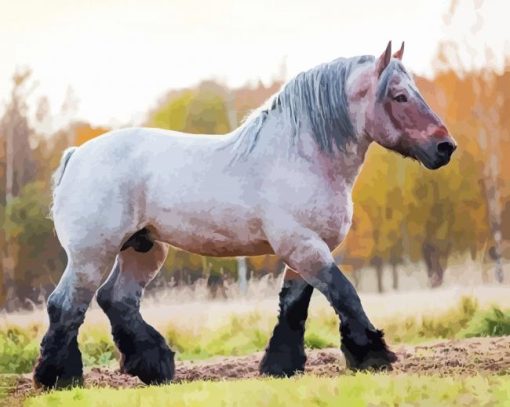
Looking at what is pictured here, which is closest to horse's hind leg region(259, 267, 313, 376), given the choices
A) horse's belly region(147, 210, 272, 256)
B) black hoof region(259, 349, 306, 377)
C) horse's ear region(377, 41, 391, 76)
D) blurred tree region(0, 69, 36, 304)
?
black hoof region(259, 349, 306, 377)

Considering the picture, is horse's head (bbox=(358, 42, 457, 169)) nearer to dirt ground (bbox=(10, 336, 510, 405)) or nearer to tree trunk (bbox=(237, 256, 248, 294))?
dirt ground (bbox=(10, 336, 510, 405))

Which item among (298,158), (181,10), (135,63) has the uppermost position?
(181,10)

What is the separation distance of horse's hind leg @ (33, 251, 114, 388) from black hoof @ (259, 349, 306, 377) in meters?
0.60

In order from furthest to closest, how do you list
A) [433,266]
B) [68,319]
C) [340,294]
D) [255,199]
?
1. [433,266]
2. [68,319]
3. [255,199]
4. [340,294]

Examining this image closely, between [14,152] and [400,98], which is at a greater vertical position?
[400,98]

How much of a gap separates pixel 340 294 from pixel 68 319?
0.88m

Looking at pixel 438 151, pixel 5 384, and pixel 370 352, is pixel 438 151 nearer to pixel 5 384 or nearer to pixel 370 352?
pixel 370 352

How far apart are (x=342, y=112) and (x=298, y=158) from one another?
0.20m

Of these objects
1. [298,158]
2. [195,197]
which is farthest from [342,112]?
[195,197]

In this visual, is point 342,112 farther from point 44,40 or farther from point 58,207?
point 44,40

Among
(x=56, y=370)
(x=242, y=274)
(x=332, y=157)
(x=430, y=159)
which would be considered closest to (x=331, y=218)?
(x=332, y=157)

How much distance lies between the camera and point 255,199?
241cm

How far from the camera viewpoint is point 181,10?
290 cm

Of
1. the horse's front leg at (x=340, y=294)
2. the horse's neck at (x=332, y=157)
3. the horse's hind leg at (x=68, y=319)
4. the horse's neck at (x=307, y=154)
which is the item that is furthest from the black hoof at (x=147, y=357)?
the horse's neck at (x=332, y=157)
